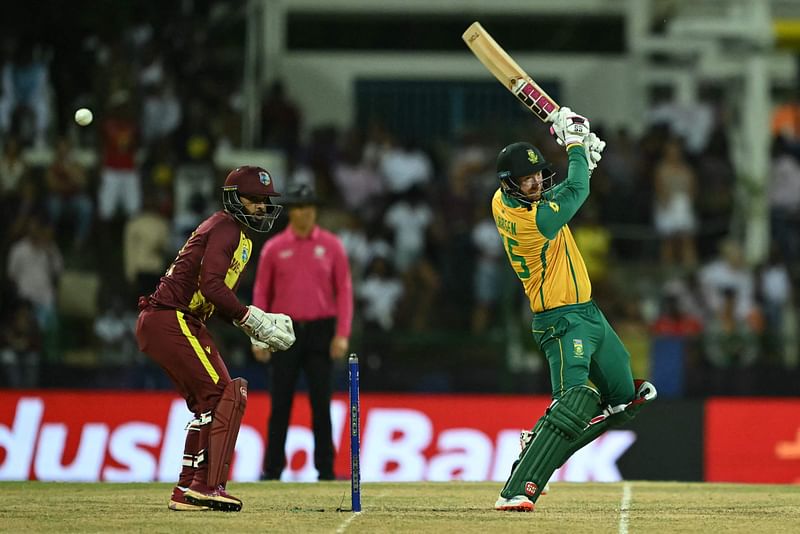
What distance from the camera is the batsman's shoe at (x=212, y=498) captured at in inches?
374

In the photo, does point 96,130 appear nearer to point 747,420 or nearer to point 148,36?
point 148,36

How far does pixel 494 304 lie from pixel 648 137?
4.02 metres

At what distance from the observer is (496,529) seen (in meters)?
8.61

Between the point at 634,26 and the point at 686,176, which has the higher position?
the point at 634,26

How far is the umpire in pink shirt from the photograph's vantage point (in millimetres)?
13078

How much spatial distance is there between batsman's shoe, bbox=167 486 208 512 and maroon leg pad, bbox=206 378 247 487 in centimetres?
16

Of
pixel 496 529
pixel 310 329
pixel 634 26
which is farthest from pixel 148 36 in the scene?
pixel 496 529

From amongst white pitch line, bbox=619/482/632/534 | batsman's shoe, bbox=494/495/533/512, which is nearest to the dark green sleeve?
batsman's shoe, bbox=494/495/533/512

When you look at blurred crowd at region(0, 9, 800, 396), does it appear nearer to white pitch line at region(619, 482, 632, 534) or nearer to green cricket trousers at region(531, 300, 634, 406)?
white pitch line at region(619, 482, 632, 534)

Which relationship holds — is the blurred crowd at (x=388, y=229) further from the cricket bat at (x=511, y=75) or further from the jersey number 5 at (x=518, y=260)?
the jersey number 5 at (x=518, y=260)

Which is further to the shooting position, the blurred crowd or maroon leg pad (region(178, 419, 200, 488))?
the blurred crowd

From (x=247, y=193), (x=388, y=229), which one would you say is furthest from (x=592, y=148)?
(x=388, y=229)

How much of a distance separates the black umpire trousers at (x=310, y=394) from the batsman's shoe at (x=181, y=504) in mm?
3388

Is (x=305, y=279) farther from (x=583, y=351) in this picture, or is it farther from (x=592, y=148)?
(x=583, y=351)
